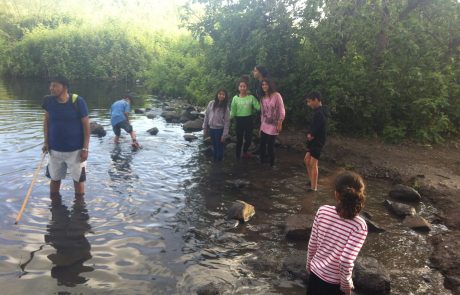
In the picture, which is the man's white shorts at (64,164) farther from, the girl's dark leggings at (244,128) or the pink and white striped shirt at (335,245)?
the pink and white striped shirt at (335,245)

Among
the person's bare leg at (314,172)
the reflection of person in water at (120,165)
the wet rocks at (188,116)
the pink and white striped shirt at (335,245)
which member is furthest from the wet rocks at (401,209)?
the wet rocks at (188,116)

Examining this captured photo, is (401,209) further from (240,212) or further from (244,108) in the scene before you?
(244,108)

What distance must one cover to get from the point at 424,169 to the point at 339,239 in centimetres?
741

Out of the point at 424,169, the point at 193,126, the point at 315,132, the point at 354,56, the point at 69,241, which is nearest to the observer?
the point at 69,241

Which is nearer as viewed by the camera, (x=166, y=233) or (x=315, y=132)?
(x=166, y=233)

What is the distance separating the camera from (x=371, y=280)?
14.6 feet

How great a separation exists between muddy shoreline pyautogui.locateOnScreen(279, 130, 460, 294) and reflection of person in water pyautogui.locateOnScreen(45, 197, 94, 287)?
4613 millimetres

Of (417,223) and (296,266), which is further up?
(417,223)

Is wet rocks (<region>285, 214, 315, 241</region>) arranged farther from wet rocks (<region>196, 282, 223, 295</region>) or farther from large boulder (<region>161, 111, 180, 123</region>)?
large boulder (<region>161, 111, 180, 123</region>)

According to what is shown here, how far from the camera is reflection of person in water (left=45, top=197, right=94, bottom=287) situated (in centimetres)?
461

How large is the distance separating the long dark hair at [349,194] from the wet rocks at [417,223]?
3.97 meters

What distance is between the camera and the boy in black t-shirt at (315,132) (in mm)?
7137

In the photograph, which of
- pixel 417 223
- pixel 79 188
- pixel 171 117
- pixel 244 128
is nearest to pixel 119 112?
pixel 244 128

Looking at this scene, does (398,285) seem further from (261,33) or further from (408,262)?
(261,33)
